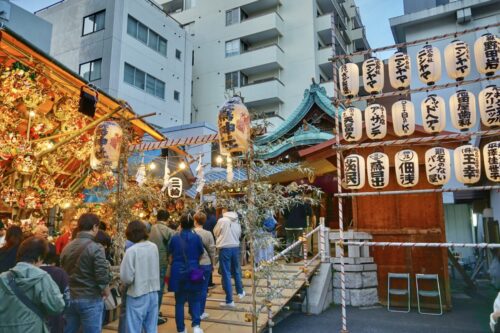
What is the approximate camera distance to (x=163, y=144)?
37.8 ft

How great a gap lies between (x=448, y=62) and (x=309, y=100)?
35.2ft

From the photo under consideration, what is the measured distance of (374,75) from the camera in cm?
862

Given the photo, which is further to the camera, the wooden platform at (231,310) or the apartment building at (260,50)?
the apartment building at (260,50)

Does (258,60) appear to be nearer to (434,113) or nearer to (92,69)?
(92,69)

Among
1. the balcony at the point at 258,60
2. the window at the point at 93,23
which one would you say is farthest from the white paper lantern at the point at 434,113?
the balcony at the point at 258,60

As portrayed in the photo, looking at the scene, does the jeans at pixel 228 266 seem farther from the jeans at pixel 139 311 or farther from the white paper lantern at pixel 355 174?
the white paper lantern at pixel 355 174

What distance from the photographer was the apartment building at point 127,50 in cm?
2236

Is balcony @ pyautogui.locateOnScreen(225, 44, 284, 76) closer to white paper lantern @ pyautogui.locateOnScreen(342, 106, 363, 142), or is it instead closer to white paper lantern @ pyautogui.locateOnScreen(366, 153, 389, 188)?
white paper lantern @ pyautogui.locateOnScreen(342, 106, 363, 142)

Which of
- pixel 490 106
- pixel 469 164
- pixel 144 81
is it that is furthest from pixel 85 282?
pixel 144 81

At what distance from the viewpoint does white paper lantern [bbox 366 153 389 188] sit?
842cm

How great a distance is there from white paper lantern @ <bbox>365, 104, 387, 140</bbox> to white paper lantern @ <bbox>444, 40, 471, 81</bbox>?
172 cm

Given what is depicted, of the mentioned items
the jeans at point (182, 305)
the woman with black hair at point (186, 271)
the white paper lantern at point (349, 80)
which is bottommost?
the jeans at point (182, 305)

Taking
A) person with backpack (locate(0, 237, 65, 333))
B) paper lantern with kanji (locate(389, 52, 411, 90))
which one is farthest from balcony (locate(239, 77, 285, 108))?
person with backpack (locate(0, 237, 65, 333))

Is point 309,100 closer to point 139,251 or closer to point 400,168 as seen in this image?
point 400,168
